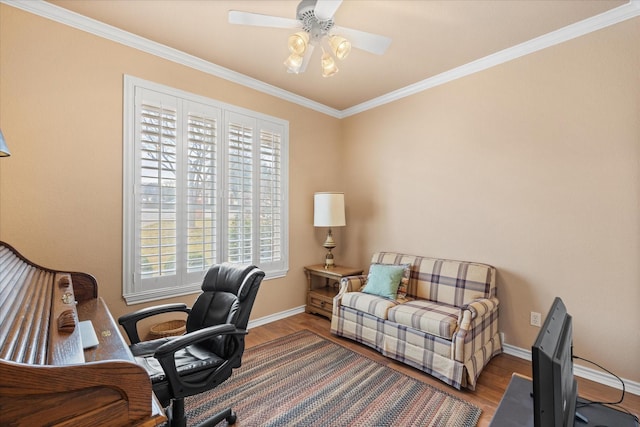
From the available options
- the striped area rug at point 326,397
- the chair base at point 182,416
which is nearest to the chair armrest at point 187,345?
the chair base at point 182,416

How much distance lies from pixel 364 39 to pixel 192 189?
1963 millimetres

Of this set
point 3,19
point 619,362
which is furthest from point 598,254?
point 3,19

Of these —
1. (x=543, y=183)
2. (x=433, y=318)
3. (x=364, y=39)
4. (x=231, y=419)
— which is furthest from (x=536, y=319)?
(x=364, y=39)

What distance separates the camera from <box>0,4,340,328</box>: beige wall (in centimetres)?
201

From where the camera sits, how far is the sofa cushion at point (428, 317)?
7.36ft

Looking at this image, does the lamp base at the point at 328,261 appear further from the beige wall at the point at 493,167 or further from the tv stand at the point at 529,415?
the tv stand at the point at 529,415

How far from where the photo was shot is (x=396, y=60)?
280 cm

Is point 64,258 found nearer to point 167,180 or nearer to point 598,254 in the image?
point 167,180

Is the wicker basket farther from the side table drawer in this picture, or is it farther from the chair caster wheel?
the side table drawer

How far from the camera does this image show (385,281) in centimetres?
292

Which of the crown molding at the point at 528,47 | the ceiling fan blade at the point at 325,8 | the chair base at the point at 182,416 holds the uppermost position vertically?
the crown molding at the point at 528,47

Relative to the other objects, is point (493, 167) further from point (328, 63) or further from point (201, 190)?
point (201, 190)

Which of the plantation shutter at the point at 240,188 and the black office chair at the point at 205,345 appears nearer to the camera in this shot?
the black office chair at the point at 205,345

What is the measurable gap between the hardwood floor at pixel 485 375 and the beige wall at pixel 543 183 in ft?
0.68
